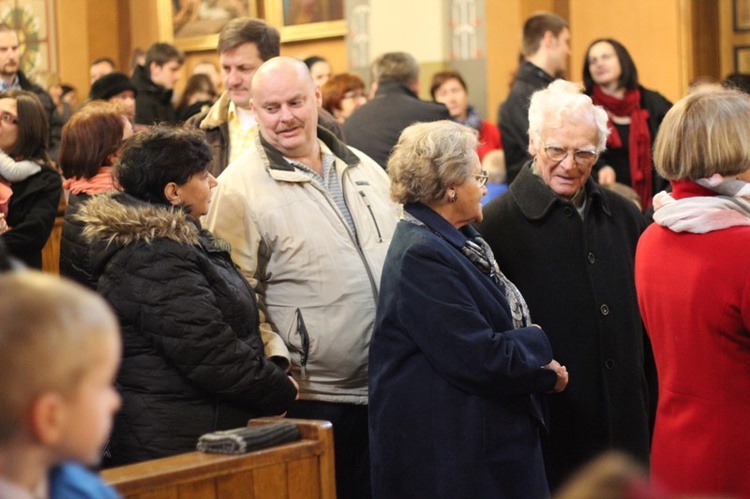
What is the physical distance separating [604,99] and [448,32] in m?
4.10

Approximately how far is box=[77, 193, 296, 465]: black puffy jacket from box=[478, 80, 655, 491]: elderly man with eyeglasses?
91 centimetres

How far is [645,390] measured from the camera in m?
4.01

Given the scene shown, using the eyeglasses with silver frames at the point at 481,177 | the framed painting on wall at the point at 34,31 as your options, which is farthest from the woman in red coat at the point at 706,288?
the framed painting on wall at the point at 34,31

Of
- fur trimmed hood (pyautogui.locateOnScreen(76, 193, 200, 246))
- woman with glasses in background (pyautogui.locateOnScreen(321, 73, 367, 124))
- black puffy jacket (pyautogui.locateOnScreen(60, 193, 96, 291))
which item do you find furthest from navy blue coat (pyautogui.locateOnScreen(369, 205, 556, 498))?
woman with glasses in background (pyautogui.locateOnScreen(321, 73, 367, 124))

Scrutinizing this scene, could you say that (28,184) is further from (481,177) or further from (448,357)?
(448,357)

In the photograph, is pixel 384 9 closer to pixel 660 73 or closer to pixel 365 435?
pixel 660 73

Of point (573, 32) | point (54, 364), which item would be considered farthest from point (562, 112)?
point (573, 32)

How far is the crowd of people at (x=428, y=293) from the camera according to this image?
316 cm

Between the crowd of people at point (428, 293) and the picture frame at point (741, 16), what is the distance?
21.2ft

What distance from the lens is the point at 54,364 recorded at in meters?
1.66

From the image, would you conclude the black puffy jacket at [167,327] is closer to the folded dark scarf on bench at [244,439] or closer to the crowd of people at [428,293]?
the crowd of people at [428,293]

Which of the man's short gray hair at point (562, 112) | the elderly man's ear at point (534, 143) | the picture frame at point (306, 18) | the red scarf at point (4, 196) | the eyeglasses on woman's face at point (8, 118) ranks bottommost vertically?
the red scarf at point (4, 196)

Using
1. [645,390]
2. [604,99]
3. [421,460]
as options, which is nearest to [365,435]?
[421,460]

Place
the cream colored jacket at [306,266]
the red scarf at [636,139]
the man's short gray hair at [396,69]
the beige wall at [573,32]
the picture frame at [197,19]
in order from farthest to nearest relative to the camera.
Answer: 1. the picture frame at [197,19]
2. the beige wall at [573,32]
3. the man's short gray hair at [396,69]
4. the red scarf at [636,139]
5. the cream colored jacket at [306,266]
